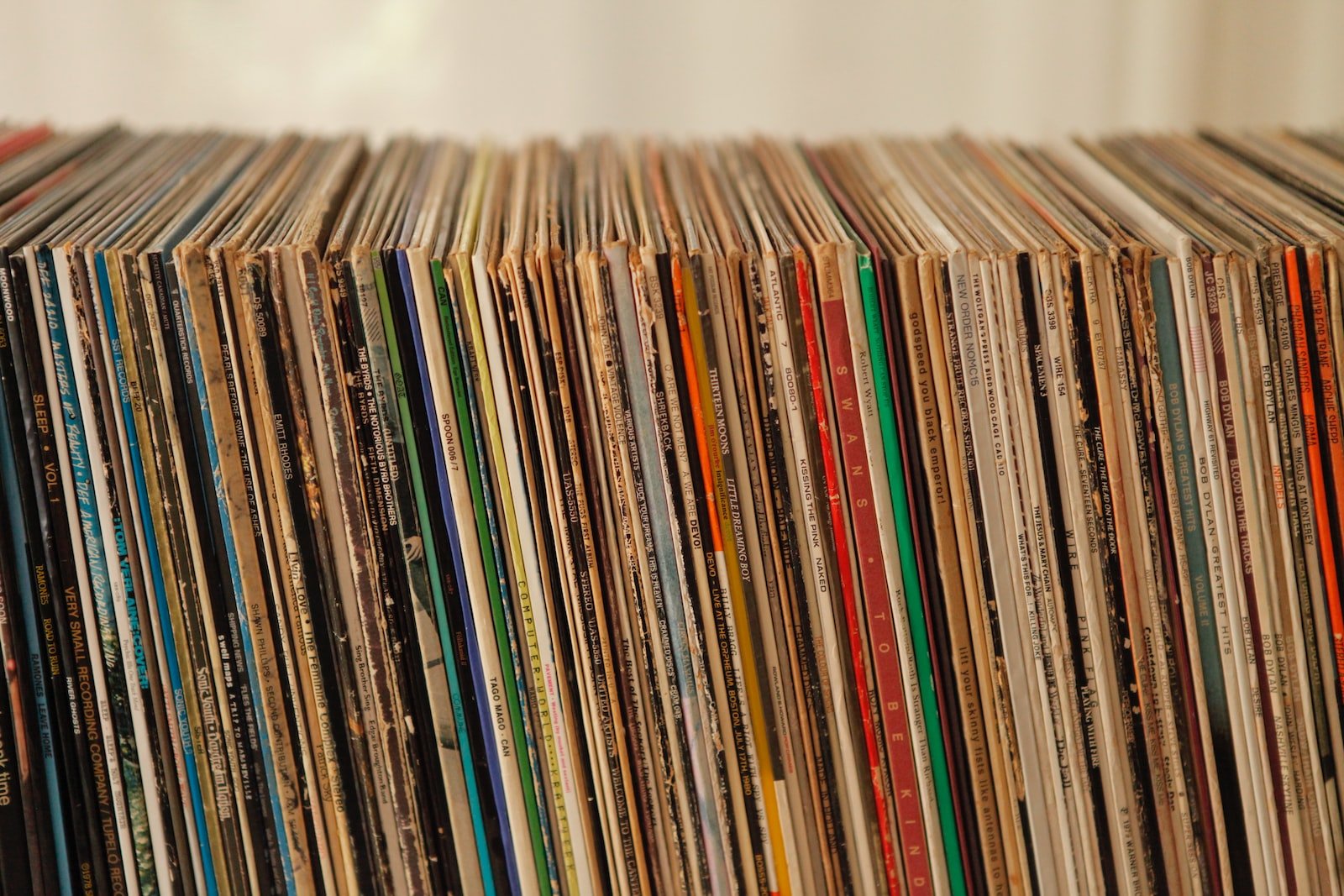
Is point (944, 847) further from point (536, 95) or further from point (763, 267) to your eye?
point (536, 95)

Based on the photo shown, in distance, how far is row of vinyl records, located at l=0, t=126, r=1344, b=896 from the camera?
53 centimetres

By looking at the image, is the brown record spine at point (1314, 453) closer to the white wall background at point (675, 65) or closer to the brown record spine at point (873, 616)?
the brown record spine at point (873, 616)

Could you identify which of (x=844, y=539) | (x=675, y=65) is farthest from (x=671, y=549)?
(x=675, y=65)

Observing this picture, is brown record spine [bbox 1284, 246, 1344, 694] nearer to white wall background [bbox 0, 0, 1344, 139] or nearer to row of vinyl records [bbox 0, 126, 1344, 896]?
row of vinyl records [bbox 0, 126, 1344, 896]

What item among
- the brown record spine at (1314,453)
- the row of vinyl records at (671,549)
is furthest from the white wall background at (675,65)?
the brown record spine at (1314,453)

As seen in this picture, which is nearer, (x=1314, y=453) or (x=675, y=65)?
(x=1314, y=453)

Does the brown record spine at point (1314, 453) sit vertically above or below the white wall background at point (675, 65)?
below

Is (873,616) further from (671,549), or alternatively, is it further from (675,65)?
(675,65)

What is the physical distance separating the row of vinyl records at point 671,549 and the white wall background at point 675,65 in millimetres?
526

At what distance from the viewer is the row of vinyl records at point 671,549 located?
53 cm

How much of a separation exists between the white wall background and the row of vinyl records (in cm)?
53

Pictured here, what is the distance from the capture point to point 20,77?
1025 millimetres

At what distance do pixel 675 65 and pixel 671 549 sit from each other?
29.0 inches

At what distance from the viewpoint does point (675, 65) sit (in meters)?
1.08
